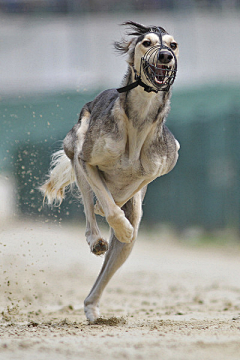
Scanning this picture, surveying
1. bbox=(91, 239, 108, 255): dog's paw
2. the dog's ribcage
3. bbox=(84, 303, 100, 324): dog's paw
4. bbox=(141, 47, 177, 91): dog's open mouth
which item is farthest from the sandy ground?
bbox=(141, 47, 177, 91): dog's open mouth

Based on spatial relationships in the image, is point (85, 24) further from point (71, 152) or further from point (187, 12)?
point (71, 152)

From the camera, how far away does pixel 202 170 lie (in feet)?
29.7

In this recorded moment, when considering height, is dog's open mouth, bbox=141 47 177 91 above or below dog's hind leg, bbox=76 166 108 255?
above

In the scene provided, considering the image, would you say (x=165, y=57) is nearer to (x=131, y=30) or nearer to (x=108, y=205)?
(x=131, y=30)

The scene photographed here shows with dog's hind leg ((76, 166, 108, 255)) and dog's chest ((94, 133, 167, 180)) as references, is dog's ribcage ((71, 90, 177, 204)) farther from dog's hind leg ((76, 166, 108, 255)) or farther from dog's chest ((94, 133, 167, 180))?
dog's hind leg ((76, 166, 108, 255))

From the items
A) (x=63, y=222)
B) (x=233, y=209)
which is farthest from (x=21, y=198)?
(x=233, y=209)

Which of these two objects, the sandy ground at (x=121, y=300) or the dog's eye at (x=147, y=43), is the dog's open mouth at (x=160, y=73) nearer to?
the dog's eye at (x=147, y=43)

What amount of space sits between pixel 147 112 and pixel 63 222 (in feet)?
16.8

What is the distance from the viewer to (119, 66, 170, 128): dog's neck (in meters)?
3.49

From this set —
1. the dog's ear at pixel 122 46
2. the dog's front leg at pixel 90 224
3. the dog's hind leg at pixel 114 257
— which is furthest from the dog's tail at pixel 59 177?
the dog's ear at pixel 122 46

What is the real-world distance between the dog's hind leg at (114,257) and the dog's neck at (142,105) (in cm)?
88

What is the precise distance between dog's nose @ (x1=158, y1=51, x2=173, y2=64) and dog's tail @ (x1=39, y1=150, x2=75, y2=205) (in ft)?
5.33

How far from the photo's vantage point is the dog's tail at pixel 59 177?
15.2 ft

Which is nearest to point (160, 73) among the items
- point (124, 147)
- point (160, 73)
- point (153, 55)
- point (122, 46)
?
point (160, 73)
